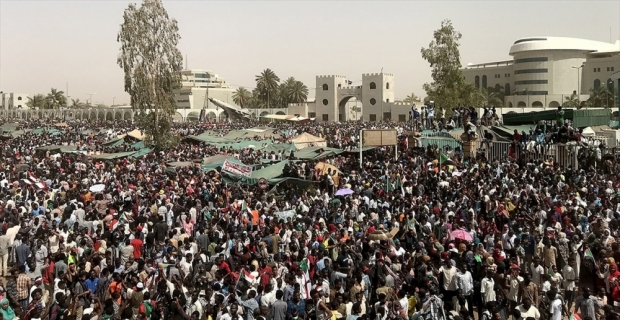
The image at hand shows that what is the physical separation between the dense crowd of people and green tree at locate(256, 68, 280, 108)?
3072 inches

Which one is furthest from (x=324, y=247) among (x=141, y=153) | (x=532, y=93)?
(x=532, y=93)

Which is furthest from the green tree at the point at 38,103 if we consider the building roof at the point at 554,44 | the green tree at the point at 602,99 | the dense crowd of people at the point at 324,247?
the dense crowd of people at the point at 324,247

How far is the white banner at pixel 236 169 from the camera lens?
2028 centimetres

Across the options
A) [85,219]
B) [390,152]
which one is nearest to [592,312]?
[85,219]

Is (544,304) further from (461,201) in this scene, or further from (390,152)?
(390,152)

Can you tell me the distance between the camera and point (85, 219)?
14891 millimetres

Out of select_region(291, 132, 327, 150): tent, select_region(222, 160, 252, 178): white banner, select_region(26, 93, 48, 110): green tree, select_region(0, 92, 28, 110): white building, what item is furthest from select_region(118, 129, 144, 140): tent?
select_region(0, 92, 28, 110): white building

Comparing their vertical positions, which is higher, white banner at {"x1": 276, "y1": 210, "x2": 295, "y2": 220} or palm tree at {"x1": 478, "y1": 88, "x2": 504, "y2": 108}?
palm tree at {"x1": 478, "y1": 88, "x2": 504, "y2": 108}

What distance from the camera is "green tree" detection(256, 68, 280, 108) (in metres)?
97.7

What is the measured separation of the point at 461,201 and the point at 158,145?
21.9 metres

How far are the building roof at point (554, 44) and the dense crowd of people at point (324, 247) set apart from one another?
90.4 meters

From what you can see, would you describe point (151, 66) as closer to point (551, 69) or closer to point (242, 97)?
point (242, 97)

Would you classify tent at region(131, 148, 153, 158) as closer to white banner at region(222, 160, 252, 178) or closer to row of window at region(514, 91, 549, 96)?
white banner at region(222, 160, 252, 178)

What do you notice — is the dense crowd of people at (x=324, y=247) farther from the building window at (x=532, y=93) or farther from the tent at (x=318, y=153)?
the building window at (x=532, y=93)
